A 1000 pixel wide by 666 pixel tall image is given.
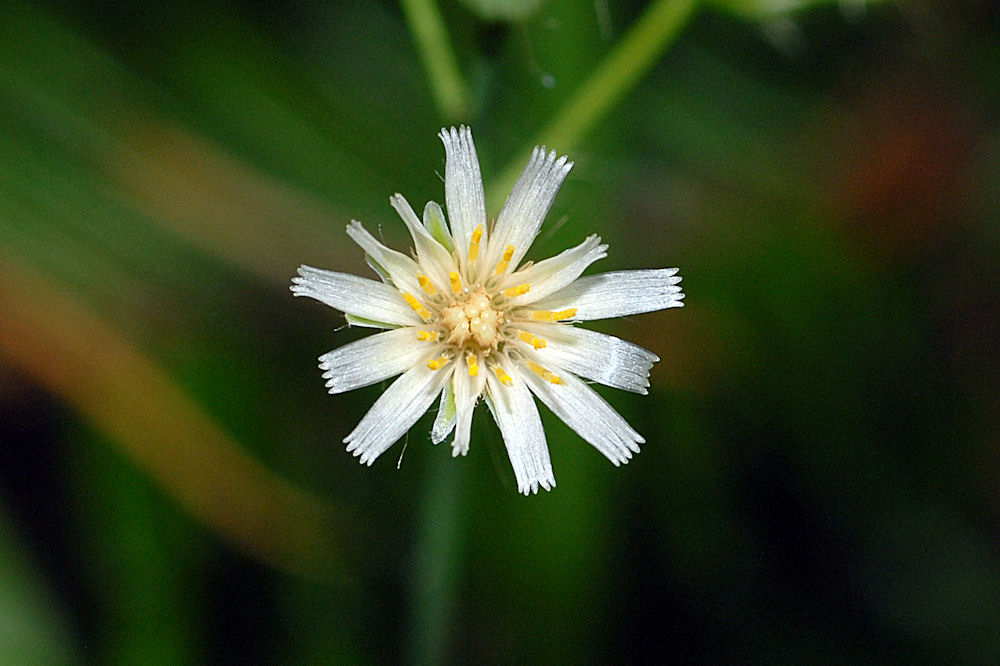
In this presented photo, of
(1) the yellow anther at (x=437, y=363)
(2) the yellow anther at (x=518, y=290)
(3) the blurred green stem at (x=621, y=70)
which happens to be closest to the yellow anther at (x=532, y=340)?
(2) the yellow anther at (x=518, y=290)

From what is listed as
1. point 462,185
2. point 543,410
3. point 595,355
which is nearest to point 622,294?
point 595,355

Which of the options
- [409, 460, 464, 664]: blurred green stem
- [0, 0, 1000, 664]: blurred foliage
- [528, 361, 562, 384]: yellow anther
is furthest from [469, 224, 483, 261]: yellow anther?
[0, 0, 1000, 664]: blurred foliage

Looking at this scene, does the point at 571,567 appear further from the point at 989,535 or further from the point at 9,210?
the point at 9,210

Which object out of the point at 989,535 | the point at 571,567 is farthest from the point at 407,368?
the point at 989,535

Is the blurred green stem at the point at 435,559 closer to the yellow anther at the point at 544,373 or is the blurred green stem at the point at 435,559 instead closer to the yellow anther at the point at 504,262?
the yellow anther at the point at 544,373

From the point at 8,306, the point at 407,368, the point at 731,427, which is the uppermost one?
the point at 8,306

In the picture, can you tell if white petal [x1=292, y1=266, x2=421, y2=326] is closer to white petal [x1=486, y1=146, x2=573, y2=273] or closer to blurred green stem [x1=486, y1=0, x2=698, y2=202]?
white petal [x1=486, y1=146, x2=573, y2=273]
